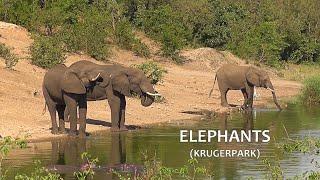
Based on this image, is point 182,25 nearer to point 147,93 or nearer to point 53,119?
point 147,93

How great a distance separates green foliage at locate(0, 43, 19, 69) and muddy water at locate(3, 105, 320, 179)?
738 cm

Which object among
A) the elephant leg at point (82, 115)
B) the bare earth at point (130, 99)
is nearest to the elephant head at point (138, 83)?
the bare earth at point (130, 99)

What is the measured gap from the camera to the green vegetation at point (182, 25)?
38.3 metres

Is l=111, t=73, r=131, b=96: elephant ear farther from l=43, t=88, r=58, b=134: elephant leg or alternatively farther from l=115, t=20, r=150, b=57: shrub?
l=115, t=20, r=150, b=57: shrub

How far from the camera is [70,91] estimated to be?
19875 millimetres

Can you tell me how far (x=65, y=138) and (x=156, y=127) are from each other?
3.40 metres

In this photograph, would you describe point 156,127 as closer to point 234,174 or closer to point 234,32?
point 234,174

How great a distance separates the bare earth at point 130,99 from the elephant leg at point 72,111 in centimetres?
58

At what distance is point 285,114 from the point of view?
27391mm

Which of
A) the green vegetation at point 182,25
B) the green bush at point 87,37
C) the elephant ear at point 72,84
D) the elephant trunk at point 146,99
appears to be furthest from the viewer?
the green vegetation at point 182,25

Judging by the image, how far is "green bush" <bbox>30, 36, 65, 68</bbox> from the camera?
31.0 metres

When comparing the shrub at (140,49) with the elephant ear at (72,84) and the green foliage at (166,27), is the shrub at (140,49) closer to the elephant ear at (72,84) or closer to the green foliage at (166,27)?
the green foliage at (166,27)

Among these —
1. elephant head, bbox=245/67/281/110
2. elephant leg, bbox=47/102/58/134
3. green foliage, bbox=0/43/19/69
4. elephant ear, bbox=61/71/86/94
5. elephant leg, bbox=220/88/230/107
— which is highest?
green foliage, bbox=0/43/19/69

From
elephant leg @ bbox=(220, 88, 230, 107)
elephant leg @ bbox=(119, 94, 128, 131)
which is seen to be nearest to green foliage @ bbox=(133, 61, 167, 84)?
elephant leg @ bbox=(220, 88, 230, 107)
